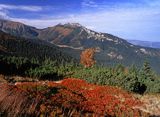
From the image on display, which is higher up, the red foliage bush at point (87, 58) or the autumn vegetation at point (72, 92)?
the autumn vegetation at point (72, 92)

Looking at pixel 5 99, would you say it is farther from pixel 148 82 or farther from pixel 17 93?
pixel 148 82

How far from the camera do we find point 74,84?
141 feet

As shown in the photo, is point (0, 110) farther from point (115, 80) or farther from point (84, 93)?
point (115, 80)

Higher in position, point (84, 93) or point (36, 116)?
point (36, 116)

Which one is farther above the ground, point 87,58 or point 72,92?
point 72,92

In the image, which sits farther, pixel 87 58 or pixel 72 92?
pixel 87 58

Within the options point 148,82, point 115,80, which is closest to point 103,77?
point 115,80

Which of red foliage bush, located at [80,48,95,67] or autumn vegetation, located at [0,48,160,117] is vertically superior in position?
autumn vegetation, located at [0,48,160,117]

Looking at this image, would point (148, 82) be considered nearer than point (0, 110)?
No

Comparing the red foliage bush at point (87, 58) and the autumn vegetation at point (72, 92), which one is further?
the red foliage bush at point (87, 58)

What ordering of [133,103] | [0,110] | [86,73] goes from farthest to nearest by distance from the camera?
[86,73] < [133,103] < [0,110]

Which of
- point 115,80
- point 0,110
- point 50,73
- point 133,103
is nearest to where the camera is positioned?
point 0,110

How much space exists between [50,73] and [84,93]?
32.9 m

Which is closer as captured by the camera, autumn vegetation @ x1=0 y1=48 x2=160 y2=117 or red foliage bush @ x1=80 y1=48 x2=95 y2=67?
autumn vegetation @ x1=0 y1=48 x2=160 y2=117
